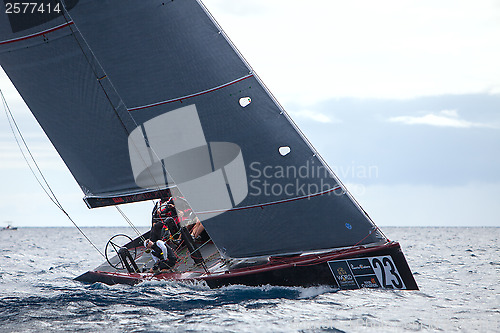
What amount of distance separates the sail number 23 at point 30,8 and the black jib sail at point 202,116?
5 centimetres

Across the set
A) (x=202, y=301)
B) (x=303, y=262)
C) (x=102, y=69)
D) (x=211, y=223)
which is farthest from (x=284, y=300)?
(x=102, y=69)

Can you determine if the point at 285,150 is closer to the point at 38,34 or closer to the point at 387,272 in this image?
the point at 387,272

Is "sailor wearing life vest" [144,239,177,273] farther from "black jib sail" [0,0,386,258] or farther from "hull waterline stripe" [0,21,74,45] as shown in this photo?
"hull waterline stripe" [0,21,74,45]

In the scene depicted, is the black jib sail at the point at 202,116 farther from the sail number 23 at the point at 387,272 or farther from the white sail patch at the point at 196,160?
the sail number 23 at the point at 387,272

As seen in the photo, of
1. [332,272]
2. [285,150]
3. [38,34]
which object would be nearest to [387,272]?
[332,272]

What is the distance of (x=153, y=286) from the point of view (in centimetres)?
884

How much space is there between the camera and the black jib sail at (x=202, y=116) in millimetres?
7785

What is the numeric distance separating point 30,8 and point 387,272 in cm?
730

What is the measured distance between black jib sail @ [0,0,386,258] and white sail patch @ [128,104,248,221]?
0.02 meters

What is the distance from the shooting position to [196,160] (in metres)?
8.38

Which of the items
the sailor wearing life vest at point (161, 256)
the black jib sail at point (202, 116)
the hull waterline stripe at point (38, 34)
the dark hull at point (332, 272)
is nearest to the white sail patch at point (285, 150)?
the black jib sail at point (202, 116)

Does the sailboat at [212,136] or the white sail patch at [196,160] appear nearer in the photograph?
the sailboat at [212,136]

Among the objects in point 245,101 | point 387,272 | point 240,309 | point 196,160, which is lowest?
point 387,272

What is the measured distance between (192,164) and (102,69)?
7.76ft
